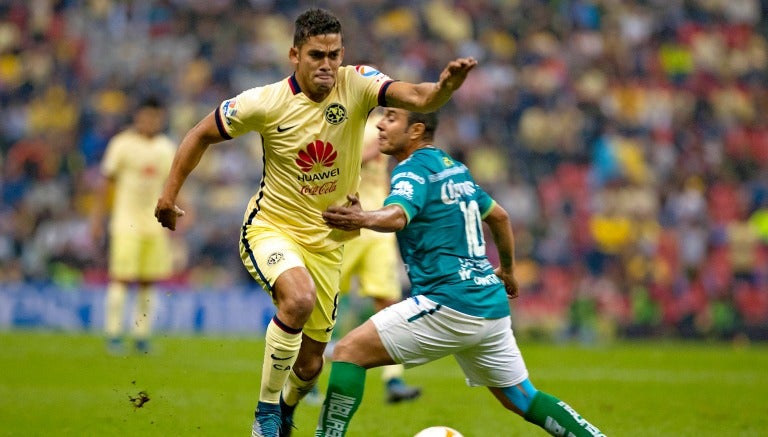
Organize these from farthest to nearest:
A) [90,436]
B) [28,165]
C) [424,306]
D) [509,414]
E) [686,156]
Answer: [686,156] → [28,165] → [509,414] → [90,436] → [424,306]

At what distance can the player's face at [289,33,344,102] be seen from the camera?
7.01m

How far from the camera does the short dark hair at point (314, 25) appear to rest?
6992 millimetres

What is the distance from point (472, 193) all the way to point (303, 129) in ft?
4.24

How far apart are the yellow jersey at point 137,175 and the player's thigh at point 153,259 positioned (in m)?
0.11

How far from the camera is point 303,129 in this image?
7160 millimetres

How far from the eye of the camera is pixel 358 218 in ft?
19.3

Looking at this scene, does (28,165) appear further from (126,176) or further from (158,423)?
(158,423)

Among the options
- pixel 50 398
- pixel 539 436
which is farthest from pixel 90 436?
pixel 539 436

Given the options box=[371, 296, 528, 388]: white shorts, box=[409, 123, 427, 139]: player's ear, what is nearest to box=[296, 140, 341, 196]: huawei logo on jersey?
box=[409, 123, 427, 139]: player's ear

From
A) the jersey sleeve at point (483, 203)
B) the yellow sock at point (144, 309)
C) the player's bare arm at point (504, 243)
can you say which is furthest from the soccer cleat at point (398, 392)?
the yellow sock at point (144, 309)

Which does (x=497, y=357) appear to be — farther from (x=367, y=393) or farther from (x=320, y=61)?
(x=367, y=393)

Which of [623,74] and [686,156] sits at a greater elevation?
[623,74]

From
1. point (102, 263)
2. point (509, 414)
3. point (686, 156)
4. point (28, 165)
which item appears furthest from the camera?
point (686, 156)

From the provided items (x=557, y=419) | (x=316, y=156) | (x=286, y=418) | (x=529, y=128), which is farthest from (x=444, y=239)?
(x=529, y=128)
